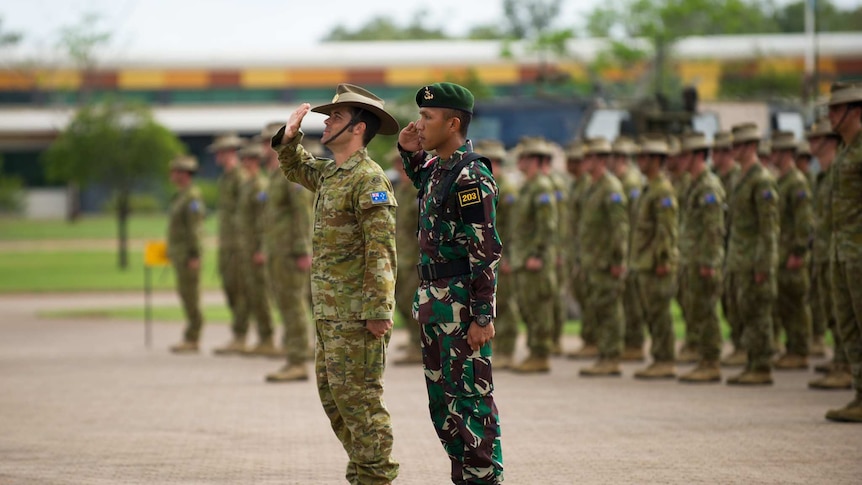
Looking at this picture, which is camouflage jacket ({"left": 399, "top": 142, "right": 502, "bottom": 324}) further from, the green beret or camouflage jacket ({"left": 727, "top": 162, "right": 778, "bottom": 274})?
camouflage jacket ({"left": 727, "top": 162, "right": 778, "bottom": 274})

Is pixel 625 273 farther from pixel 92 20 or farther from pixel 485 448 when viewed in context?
pixel 92 20

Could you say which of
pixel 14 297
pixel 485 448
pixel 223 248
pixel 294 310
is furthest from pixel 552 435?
pixel 14 297

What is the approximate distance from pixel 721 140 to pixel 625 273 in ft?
5.60

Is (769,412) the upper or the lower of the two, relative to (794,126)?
lower

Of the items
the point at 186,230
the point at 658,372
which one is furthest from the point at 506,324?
the point at 186,230

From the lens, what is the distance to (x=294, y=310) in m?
13.0

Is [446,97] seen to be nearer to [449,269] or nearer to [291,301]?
[449,269]

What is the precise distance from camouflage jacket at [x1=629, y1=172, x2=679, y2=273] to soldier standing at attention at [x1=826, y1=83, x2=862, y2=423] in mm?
3059

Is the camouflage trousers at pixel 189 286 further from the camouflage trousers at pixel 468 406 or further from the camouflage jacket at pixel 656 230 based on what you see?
the camouflage trousers at pixel 468 406

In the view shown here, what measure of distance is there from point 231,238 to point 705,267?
21.2 ft

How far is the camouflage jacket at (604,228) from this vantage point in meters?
13.4

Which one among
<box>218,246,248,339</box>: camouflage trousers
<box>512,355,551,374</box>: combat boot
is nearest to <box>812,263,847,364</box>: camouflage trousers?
<box>512,355,551,374</box>: combat boot

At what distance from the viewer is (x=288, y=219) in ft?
42.8

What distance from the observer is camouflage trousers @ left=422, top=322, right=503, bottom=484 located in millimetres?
6551
